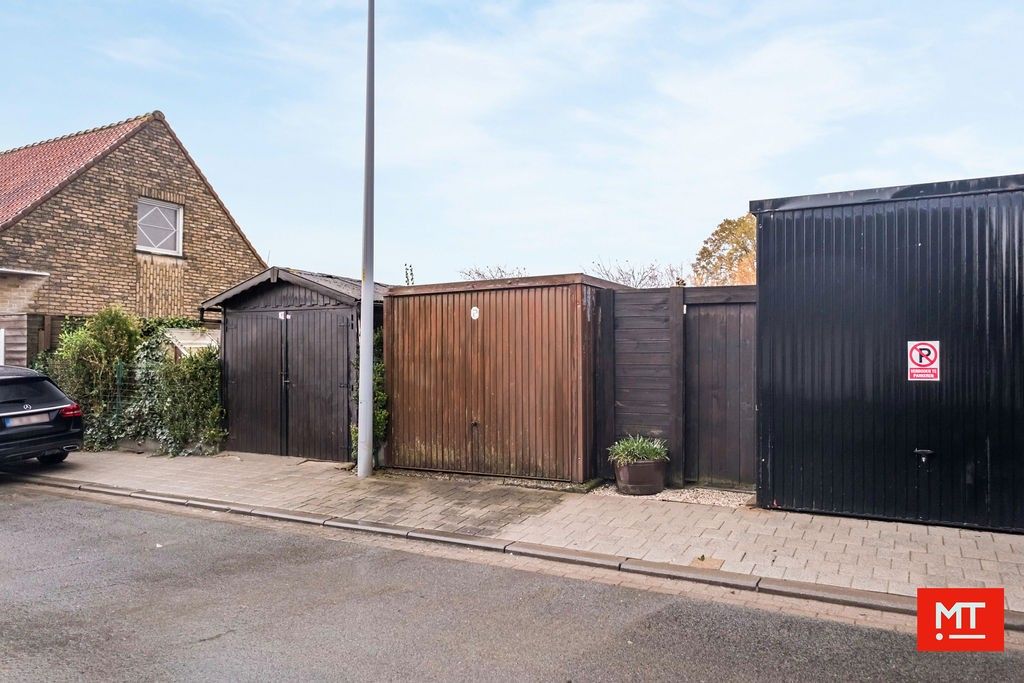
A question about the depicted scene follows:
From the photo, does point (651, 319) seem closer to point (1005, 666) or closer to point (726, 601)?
point (726, 601)

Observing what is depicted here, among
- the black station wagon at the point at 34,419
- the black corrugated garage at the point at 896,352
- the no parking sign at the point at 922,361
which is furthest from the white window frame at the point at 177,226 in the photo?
Result: the no parking sign at the point at 922,361

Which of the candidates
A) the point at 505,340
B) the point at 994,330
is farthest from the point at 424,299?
the point at 994,330

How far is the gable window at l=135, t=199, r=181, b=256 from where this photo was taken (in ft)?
57.2

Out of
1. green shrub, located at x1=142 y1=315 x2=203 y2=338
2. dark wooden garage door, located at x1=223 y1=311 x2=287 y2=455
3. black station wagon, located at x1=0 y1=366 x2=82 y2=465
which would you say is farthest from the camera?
green shrub, located at x1=142 y1=315 x2=203 y2=338

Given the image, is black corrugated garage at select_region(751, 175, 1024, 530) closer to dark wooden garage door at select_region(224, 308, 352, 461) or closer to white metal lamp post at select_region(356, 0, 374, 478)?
white metal lamp post at select_region(356, 0, 374, 478)

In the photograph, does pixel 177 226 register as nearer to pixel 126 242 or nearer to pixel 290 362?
pixel 126 242

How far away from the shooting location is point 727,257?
26.2m

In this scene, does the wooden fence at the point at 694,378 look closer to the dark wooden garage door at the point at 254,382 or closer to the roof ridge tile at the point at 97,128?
the dark wooden garage door at the point at 254,382

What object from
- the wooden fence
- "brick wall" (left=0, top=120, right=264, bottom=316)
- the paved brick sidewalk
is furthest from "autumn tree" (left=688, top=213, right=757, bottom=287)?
the paved brick sidewalk

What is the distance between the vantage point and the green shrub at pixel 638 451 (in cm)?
784

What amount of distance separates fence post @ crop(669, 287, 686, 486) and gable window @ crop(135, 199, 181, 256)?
47.3 ft

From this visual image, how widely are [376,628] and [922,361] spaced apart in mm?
5274

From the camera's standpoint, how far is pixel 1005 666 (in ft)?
12.5

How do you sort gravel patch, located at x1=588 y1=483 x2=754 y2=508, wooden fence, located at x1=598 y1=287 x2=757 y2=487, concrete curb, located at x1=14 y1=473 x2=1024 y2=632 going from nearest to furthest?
concrete curb, located at x1=14 y1=473 x2=1024 y2=632
gravel patch, located at x1=588 y1=483 x2=754 y2=508
wooden fence, located at x1=598 y1=287 x2=757 y2=487
